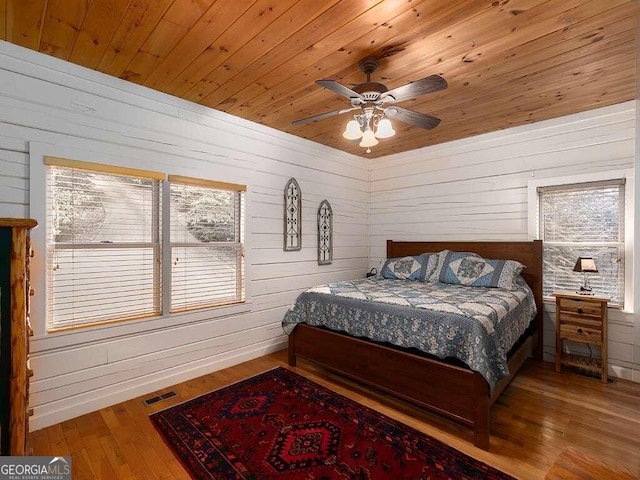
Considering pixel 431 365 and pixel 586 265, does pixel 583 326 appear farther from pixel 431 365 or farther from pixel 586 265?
pixel 431 365

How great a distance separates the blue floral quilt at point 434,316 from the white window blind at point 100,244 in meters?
1.41

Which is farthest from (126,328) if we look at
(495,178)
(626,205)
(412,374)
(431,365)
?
(626,205)

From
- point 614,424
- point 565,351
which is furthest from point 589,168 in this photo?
point 614,424

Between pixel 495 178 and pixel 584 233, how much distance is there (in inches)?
40.9

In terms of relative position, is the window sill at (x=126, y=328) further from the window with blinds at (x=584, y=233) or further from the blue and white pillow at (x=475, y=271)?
the window with blinds at (x=584, y=233)

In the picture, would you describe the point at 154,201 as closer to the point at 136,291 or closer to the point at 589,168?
the point at 136,291

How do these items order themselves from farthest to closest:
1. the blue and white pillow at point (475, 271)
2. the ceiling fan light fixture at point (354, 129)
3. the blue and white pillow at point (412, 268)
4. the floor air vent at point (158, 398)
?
the blue and white pillow at point (412, 268) < the blue and white pillow at point (475, 271) < the floor air vent at point (158, 398) < the ceiling fan light fixture at point (354, 129)

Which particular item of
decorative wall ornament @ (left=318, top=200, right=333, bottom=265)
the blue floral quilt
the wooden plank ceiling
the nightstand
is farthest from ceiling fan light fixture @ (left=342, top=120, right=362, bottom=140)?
the nightstand

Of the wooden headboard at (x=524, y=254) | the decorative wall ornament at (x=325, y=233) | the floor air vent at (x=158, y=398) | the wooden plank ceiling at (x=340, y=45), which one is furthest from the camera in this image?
the decorative wall ornament at (x=325, y=233)

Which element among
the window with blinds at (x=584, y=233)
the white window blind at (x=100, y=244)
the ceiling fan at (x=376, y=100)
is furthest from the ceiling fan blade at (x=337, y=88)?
the window with blinds at (x=584, y=233)

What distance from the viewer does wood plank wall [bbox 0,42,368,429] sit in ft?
7.18

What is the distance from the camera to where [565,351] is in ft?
10.9

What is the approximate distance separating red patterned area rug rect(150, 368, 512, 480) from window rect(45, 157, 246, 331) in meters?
0.93

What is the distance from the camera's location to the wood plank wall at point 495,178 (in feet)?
9.99
